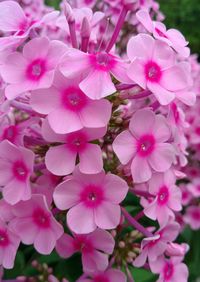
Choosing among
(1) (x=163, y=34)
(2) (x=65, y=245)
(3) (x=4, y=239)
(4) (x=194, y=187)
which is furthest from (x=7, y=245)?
(4) (x=194, y=187)

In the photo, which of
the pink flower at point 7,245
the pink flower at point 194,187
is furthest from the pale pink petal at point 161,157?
the pink flower at point 194,187

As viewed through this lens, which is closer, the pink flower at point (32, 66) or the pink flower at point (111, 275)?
the pink flower at point (32, 66)

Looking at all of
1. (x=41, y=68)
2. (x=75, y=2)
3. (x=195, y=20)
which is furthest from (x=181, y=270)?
(x=195, y=20)

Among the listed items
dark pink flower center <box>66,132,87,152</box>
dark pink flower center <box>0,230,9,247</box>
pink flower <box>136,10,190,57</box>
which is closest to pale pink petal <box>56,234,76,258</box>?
dark pink flower center <box>0,230,9,247</box>

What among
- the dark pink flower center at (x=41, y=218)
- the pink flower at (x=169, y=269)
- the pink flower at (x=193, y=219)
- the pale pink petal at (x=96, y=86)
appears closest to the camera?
the pale pink petal at (x=96, y=86)

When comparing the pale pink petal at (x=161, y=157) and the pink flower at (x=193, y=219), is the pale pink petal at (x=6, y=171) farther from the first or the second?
the pink flower at (x=193, y=219)

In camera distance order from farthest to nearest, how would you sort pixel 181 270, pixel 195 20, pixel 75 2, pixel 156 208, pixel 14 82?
1. pixel 195 20
2. pixel 75 2
3. pixel 181 270
4. pixel 156 208
5. pixel 14 82

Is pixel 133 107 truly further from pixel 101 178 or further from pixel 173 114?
pixel 101 178
